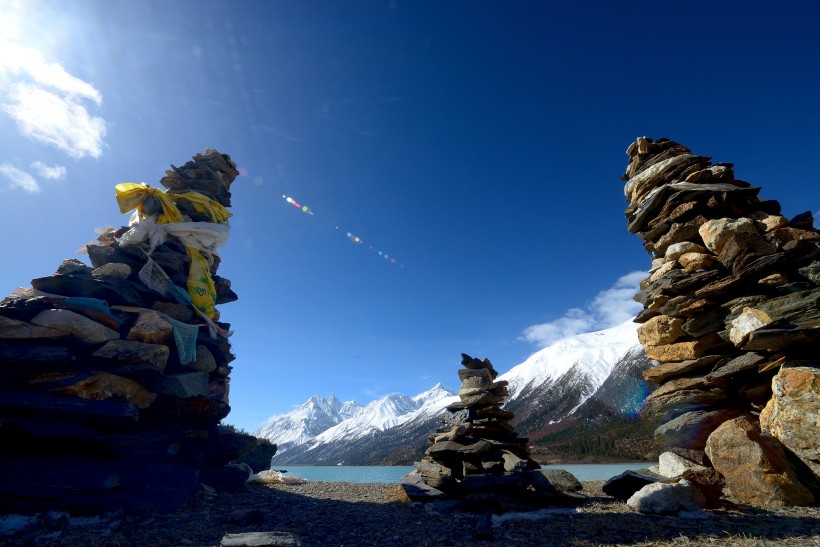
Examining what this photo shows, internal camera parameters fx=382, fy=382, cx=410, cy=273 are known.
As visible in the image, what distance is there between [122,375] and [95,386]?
2.92ft

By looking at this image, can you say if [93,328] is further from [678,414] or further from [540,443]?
[540,443]

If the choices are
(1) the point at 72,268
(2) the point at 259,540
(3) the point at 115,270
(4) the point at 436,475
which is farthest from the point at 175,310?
(4) the point at 436,475

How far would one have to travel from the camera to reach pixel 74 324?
13.5 metres

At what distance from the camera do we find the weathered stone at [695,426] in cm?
1333

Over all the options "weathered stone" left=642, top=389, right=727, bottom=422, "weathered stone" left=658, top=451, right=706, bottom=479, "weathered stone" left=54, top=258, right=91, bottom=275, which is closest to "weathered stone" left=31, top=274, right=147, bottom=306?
"weathered stone" left=54, top=258, right=91, bottom=275

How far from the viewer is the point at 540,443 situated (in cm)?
19512

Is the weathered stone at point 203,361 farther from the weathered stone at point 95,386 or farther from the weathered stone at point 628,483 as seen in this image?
the weathered stone at point 628,483

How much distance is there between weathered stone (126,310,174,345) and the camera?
15.1 metres

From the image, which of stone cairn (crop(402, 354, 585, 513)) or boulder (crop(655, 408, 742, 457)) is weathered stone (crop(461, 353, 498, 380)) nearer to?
stone cairn (crop(402, 354, 585, 513))

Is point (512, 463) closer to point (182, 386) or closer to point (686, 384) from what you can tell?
point (686, 384)

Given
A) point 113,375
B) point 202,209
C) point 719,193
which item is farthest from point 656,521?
point 202,209

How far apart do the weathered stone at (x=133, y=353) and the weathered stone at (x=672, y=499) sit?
17120mm

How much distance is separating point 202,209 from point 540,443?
211 meters

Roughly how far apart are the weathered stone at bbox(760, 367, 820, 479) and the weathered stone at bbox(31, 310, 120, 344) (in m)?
22.6
